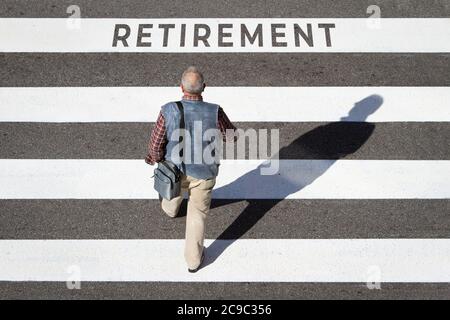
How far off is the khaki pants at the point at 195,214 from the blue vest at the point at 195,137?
0.33ft

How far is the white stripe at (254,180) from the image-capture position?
21.8 ft

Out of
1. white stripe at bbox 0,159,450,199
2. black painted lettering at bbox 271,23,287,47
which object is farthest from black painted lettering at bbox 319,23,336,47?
white stripe at bbox 0,159,450,199

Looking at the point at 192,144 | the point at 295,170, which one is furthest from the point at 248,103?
the point at 192,144

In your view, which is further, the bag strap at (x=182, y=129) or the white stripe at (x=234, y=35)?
the white stripe at (x=234, y=35)

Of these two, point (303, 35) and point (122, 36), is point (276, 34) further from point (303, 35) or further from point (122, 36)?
point (122, 36)

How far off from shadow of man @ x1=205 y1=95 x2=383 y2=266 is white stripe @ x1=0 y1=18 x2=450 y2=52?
3.09 feet

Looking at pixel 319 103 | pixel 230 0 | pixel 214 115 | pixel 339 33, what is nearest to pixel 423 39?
pixel 339 33

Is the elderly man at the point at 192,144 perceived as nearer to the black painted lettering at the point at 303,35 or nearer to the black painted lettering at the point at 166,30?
the black painted lettering at the point at 166,30

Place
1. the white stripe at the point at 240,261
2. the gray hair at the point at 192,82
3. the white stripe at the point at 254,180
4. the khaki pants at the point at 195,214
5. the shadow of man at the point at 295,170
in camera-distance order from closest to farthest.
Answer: the gray hair at the point at 192,82 < the khaki pants at the point at 195,214 < the white stripe at the point at 240,261 < the shadow of man at the point at 295,170 < the white stripe at the point at 254,180

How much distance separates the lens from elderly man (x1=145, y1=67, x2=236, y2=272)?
529 cm

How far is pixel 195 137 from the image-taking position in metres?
5.36

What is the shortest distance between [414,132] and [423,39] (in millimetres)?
1451

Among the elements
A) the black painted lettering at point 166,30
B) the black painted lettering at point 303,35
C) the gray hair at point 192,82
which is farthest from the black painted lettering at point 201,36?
the gray hair at point 192,82

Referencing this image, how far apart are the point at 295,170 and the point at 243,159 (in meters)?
0.55
